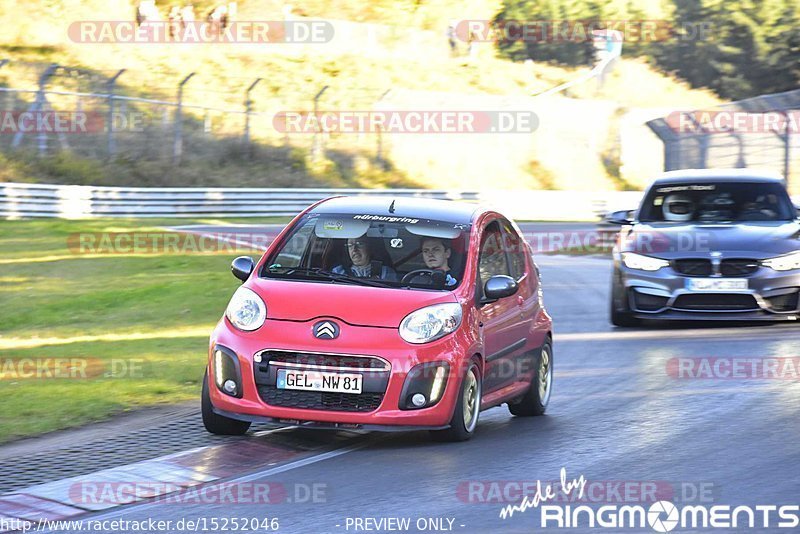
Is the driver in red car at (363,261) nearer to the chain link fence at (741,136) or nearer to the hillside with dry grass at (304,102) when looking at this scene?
the chain link fence at (741,136)

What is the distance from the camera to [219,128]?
1626 inches

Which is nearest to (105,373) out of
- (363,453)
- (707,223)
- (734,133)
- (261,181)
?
(363,453)

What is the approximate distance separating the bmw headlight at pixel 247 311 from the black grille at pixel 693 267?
7.02m

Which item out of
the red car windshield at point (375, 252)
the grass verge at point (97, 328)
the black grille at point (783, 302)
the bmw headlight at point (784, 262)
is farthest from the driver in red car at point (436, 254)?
the black grille at point (783, 302)

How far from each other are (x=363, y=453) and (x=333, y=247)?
1.69 m

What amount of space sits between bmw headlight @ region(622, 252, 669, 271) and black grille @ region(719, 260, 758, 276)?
0.60 metres

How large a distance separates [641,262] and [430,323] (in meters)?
6.76

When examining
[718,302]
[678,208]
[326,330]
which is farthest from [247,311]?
[678,208]

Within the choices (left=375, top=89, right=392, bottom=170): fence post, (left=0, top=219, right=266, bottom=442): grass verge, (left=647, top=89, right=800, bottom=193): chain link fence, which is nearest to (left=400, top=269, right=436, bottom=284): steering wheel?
(left=0, top=219, right=266, bottom=442): grass verge

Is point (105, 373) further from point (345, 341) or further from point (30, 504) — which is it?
point (30, 504)

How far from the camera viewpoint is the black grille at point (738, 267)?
14.3 meters

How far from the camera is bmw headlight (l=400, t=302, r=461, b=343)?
8.18 metres

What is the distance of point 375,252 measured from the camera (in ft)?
29.9

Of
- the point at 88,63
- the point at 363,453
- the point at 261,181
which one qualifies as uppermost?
the point at 363,453
